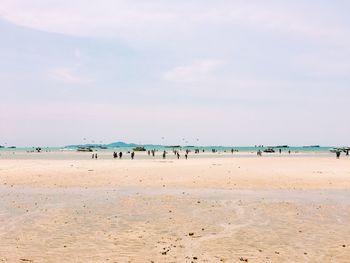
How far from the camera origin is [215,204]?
2316 centimetres

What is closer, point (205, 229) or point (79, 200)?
point (205, 229)

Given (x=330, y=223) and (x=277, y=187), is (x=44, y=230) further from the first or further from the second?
(x=277, y=187)

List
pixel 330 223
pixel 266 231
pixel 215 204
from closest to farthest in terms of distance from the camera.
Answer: pixel 266 231 → pixel 330 223 → pixel 215 204

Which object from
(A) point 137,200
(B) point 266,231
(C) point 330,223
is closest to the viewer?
(B) point 266,231

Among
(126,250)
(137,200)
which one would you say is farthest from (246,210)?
(126,250)

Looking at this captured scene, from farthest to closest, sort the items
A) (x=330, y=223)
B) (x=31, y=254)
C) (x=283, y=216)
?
(x=283, y=216) < (x=330, y=223) < (x=31, y=254)

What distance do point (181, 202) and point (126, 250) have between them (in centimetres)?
1084

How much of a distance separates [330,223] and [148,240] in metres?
8.17

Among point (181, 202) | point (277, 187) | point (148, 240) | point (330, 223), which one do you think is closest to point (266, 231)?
point (330, 223)

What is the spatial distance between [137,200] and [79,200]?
3556 millimetres

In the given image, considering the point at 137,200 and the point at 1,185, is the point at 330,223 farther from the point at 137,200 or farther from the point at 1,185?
the point at 1,185

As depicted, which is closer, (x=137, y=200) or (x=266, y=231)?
(x=266, y=231)

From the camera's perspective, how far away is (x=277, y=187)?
32594 millimetres

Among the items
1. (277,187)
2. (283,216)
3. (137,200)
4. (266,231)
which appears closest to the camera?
(266,231)
